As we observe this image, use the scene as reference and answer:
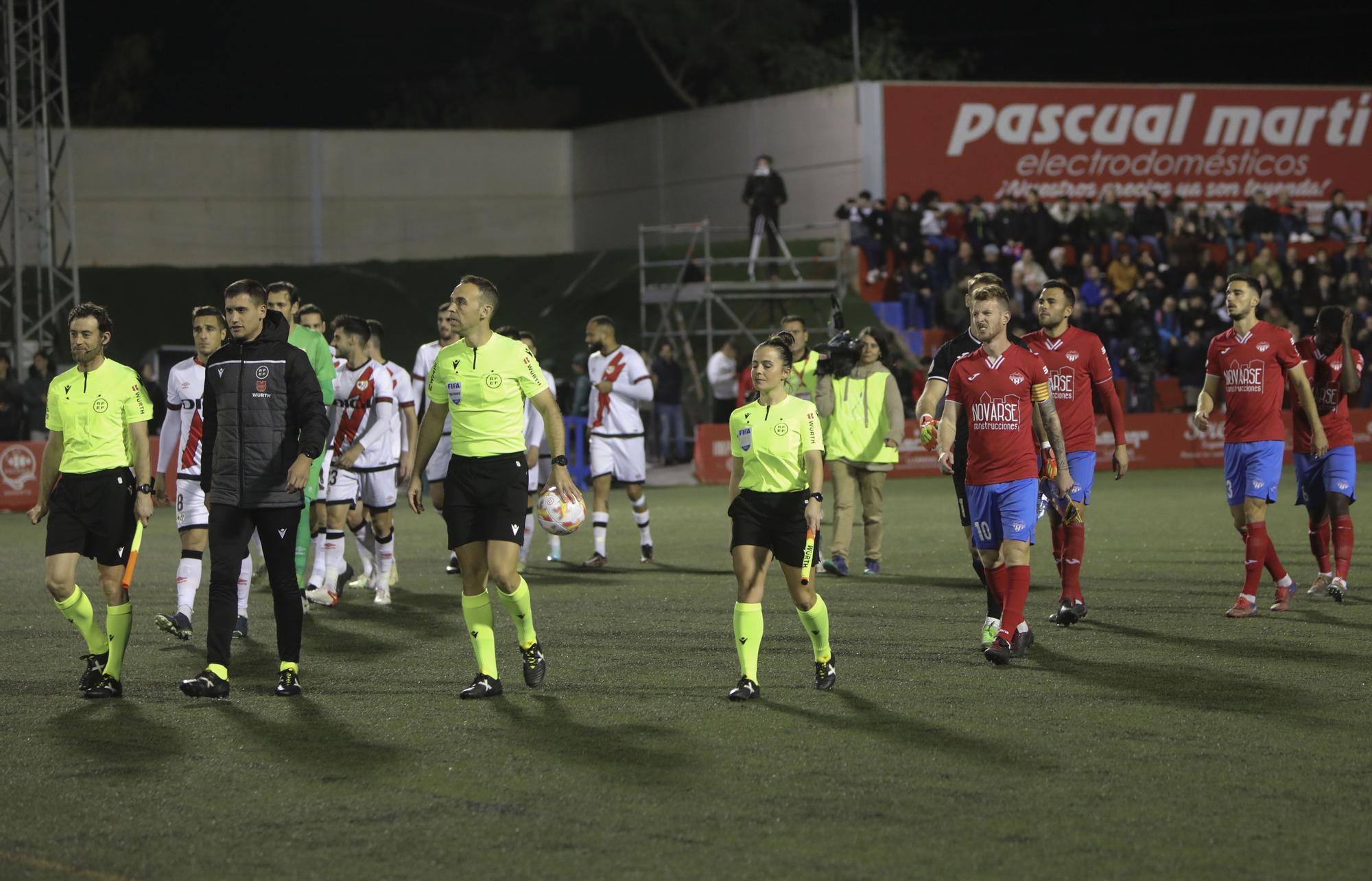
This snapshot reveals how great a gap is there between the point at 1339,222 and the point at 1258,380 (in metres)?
24.5

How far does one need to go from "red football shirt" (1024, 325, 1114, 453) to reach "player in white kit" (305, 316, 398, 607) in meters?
4.67

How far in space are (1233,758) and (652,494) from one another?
55.3 feet

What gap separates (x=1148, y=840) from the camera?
17.9 feet

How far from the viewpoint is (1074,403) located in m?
10.3

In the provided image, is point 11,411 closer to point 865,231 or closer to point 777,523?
point 865,231

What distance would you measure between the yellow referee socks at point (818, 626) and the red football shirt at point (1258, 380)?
3.83 m

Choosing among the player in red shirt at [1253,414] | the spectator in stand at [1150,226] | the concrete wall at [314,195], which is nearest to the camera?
the player in red shirt at [1253,414]

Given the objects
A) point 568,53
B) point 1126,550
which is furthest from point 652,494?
point 568,53

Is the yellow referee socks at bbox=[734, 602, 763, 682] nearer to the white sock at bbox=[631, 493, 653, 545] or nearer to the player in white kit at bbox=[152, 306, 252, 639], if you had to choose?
the player in white kit at bbox=[152, 306, 252, 639]

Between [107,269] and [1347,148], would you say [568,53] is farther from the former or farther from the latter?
[1347,148]

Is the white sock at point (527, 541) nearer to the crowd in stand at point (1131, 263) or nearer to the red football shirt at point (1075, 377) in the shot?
the red football shirt at point (1075, 377)

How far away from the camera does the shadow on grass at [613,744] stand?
653 cm

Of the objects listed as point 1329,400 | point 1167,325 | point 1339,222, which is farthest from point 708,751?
point 1339,222

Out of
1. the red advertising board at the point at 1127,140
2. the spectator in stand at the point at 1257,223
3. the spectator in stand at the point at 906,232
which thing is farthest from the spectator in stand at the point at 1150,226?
the spectator in stand at the point at 906,232
